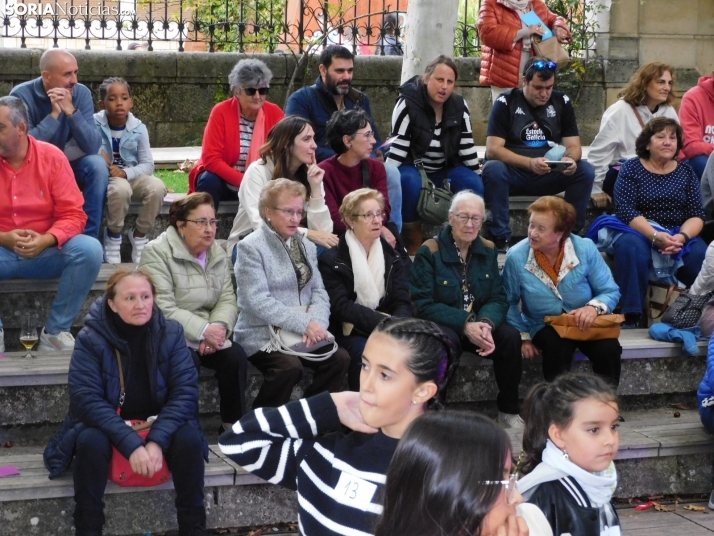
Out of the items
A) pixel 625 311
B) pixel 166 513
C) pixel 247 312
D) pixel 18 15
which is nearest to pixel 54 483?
pixel 166 513

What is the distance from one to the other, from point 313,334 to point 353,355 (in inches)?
12.4

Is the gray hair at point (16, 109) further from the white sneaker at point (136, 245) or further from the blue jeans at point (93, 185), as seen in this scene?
the white sneaker at point (136, 245)

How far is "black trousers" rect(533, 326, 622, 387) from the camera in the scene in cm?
552

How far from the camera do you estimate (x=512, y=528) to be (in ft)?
6.46

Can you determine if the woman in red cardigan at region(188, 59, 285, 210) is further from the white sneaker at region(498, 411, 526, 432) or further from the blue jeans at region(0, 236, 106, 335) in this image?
the white sneaker at region(498, 411, 526, 432)

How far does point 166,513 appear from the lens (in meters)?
4.52

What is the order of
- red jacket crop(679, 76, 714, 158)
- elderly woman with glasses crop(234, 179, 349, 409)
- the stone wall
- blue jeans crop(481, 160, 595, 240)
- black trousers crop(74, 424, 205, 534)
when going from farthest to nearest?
1. the stone wall
2. red jacket crop(679, 76, 714, 158)
3. blue jeans crop(481, 160, 595, 240)
4. elderly woman with glasses crop(234, 179, 349, 409)
5. black trousers crop(74, 424, 205, 534)

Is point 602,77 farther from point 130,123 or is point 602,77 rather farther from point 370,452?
point 370,452

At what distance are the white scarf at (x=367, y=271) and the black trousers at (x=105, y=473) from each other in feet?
4.33

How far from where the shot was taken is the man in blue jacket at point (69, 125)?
598cm

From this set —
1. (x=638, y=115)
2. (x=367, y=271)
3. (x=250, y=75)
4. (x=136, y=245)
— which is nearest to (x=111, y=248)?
(x=136, y=245)

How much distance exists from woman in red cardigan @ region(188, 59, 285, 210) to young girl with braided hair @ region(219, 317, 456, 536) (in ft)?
13.0

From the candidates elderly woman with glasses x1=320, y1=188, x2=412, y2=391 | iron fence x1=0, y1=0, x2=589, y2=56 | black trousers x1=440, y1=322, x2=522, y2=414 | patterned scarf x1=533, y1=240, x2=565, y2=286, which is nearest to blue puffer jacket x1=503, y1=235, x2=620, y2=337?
patterned scarf x1=533, y1=240, x2=565, y2=286

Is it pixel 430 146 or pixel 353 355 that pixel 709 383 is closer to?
pixel 353 355
